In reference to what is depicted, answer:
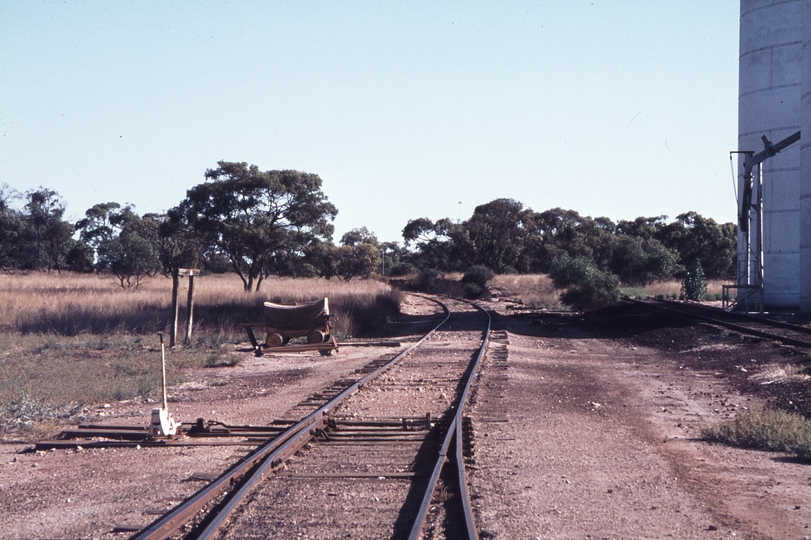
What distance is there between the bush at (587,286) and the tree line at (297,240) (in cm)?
193

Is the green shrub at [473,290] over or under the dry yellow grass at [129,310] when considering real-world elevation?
over

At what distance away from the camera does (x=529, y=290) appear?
52.7 meters

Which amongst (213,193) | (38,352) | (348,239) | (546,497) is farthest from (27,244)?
(546,497)

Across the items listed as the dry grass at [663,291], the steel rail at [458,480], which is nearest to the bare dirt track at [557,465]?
the steel rail at [458,480]

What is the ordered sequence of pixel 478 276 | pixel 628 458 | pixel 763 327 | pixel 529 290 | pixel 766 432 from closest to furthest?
pixel 628 458 → pixel 766 432 → pixel 763 327 → pixel 529 290 → pixel 478 276

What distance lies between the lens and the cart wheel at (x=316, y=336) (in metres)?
16.5

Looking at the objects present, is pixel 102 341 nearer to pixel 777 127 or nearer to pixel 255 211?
pixel 255 211

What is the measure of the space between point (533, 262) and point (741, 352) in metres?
63.0

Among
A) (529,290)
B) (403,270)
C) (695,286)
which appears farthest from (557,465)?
(403,270)

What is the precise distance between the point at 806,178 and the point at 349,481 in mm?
27101

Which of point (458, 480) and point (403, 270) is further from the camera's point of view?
point (403, 270)

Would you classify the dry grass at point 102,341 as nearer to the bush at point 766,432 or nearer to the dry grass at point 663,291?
the bush at point 766,432

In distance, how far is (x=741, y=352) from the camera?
16.7m

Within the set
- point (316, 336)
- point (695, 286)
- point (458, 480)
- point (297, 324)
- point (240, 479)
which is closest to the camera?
point (458, 480)
